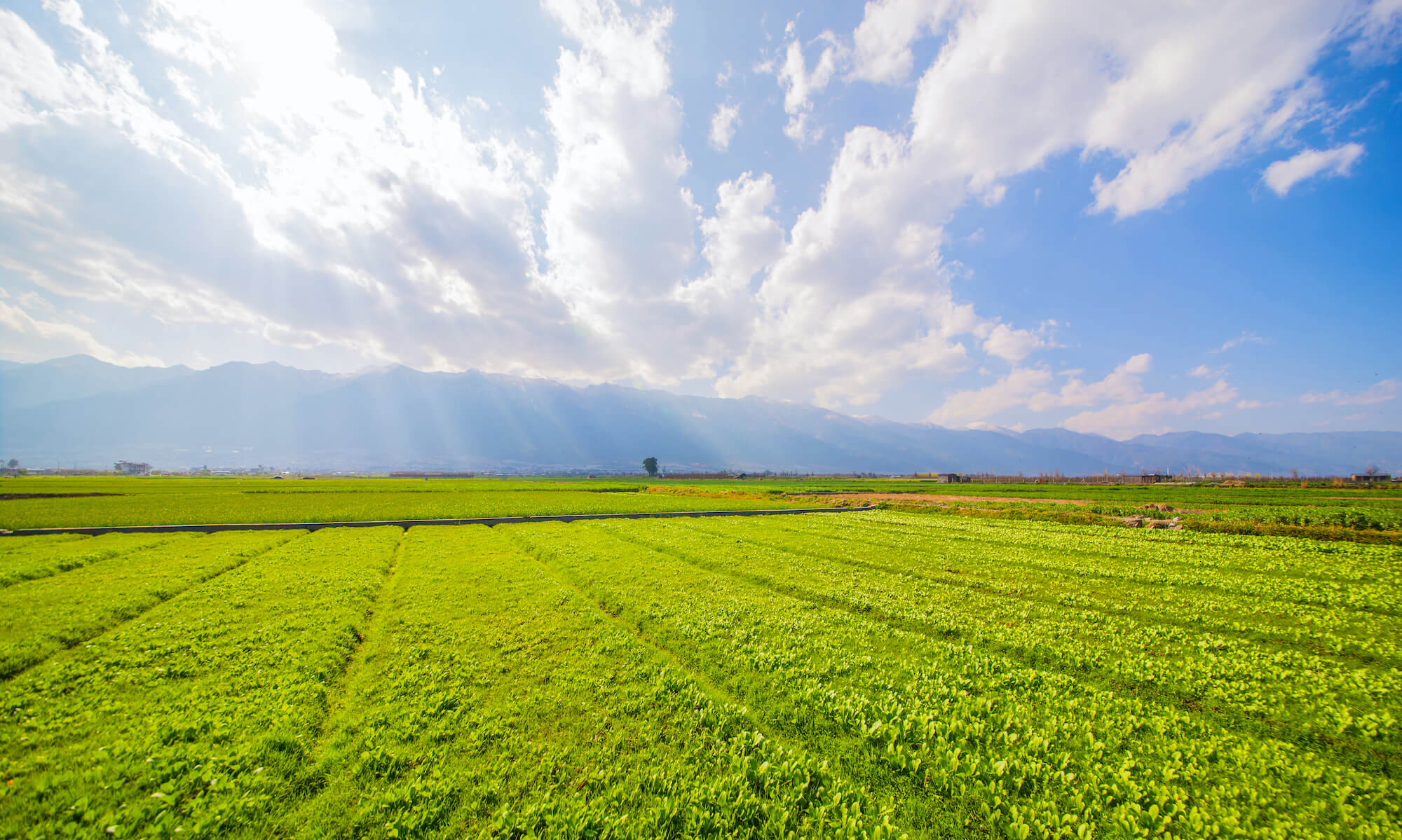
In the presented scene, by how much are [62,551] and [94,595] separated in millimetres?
12539

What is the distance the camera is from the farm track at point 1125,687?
7.83 metres

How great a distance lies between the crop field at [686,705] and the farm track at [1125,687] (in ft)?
0.22

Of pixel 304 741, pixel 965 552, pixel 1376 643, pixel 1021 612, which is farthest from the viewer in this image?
pixel 965 552

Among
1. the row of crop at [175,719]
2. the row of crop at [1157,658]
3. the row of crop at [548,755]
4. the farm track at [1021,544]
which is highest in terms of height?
the row of crop at [175,719]

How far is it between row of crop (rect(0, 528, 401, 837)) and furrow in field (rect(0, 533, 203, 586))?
942 cm

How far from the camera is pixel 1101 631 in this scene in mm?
12359

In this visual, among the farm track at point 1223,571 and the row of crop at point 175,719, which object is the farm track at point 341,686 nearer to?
the row of crop at point 175,719

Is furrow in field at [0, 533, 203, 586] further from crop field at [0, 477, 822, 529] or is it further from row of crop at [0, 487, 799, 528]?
row of crop at [0, 487, 799, 528]

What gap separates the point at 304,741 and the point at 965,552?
2642 cm

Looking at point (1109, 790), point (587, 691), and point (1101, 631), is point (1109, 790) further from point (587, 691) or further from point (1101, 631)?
point (587, 691)

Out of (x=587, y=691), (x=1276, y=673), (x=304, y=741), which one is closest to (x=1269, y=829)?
(x=1276, y=673)

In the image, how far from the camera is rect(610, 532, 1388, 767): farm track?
308 inches

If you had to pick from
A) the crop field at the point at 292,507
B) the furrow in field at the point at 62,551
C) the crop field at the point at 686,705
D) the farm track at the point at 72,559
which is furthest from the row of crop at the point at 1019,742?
the crop field at the point at 292,507

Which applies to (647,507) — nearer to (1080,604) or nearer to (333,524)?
(333,524)
